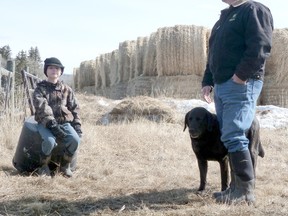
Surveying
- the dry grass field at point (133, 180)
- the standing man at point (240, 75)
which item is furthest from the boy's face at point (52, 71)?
the standing man at point (240, 75)

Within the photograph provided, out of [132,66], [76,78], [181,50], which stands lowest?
[76,78]

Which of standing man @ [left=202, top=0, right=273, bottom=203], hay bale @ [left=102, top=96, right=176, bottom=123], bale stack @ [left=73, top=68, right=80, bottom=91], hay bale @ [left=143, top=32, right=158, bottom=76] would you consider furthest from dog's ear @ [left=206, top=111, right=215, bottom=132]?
bale stack @ [left=73, top=68, right=80, bottom=91]

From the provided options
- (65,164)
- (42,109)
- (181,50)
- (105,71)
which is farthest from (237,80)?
(105,71)

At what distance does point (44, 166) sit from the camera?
229 inches

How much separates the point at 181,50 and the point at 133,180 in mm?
9079

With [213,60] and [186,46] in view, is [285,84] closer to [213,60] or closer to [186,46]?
[186,46]

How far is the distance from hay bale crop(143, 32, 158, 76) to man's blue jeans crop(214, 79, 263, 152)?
35.6 feet

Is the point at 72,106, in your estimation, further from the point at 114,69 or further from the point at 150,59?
the point at 114,69

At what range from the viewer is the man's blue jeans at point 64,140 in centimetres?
556

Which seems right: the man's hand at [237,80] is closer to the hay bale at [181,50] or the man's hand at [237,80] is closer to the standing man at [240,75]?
the standing man at [240,75]

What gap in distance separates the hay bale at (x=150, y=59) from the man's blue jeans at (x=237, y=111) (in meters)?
10.8

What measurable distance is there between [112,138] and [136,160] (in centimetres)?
152

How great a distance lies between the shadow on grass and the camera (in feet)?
12.9

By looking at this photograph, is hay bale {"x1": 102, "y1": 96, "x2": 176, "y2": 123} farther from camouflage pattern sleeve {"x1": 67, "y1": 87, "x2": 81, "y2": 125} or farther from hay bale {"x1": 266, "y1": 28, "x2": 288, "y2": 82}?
camouflage pattern sleeve {"x1": 67, "y1": 87, "x2": 81, "y2": 125}
